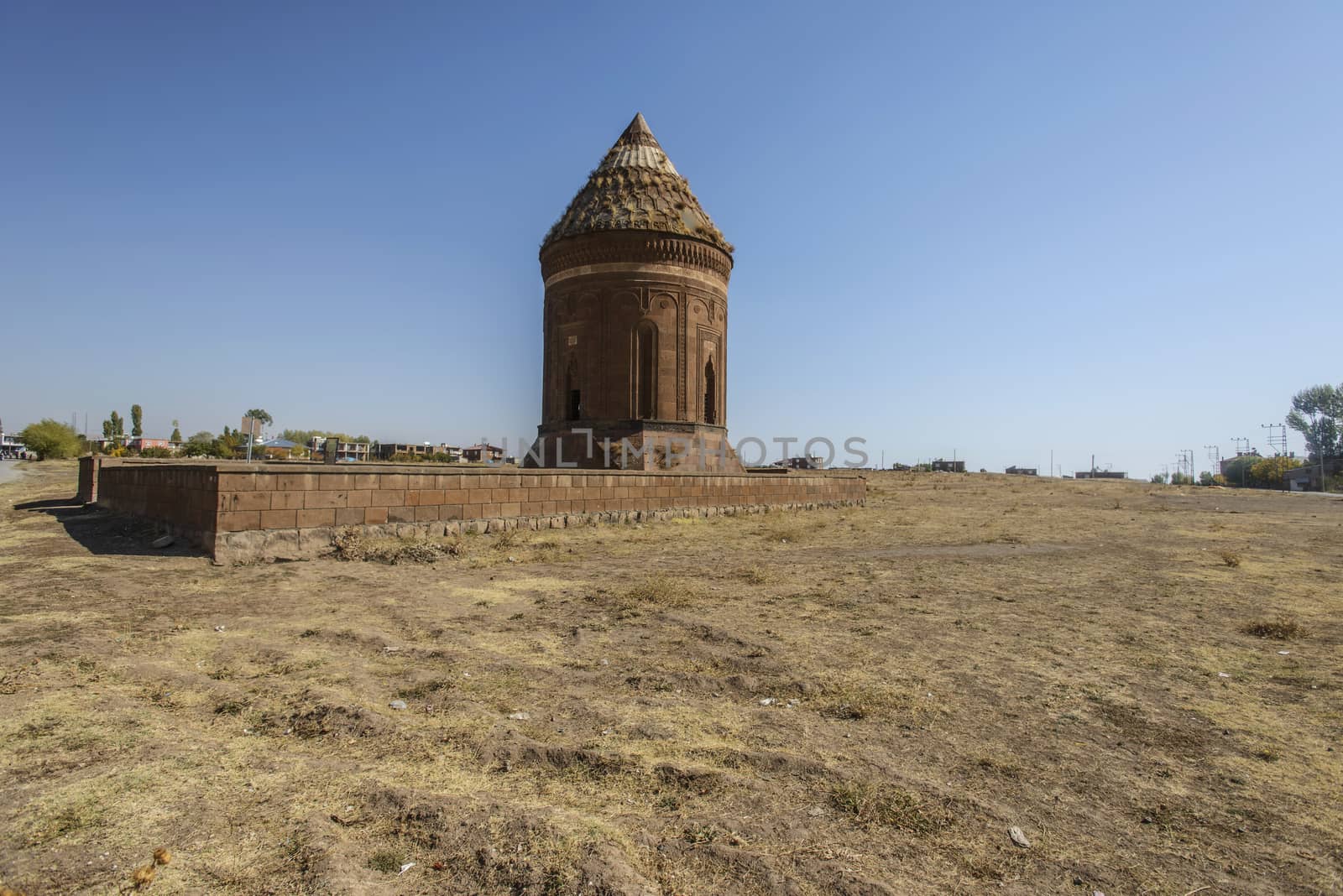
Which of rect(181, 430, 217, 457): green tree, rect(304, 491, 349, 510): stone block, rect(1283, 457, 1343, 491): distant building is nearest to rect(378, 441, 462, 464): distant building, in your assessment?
rect(181, 430, 217, 457): green tree

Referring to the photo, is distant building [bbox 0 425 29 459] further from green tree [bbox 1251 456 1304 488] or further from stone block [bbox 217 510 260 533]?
green tree [bbox 1251 456 1304 488]

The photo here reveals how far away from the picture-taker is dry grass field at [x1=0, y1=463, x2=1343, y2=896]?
245cm

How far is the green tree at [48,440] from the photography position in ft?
157

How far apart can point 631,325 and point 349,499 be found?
13.3m

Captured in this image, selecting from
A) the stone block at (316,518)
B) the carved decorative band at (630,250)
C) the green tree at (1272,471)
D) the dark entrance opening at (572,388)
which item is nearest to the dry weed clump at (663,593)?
the stone block at (316,518)

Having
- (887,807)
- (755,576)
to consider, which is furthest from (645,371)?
(887,807)

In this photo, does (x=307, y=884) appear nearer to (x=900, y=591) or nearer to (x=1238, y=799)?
(x=1238, y=799)

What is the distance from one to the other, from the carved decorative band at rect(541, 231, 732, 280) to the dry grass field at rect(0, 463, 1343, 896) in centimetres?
1559

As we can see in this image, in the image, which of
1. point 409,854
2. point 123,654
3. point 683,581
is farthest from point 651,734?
point 683,581

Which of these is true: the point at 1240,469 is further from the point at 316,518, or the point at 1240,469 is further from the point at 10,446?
the point at 10,446

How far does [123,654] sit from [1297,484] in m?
89.2

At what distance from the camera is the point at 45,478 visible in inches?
925

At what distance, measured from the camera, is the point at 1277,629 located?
591 centimetres

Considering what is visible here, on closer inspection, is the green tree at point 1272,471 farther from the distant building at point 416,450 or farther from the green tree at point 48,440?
the green tree at point 48,440
